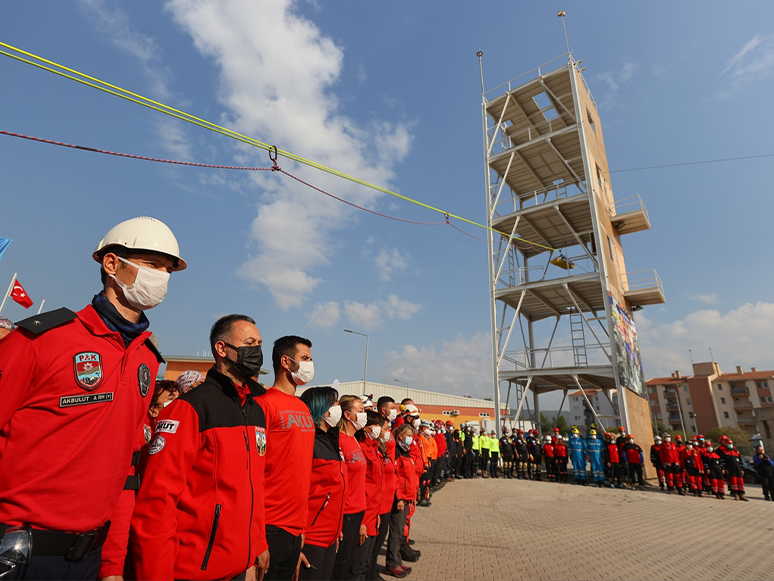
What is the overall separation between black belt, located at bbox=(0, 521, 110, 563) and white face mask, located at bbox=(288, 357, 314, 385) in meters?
1.65

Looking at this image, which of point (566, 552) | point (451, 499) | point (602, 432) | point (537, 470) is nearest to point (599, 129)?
point (602, 432)

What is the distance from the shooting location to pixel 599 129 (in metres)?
22.2

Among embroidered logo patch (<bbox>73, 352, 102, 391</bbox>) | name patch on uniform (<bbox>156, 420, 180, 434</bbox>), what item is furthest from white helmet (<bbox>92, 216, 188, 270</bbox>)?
name patch on uniform (<bbox>156, 420, 180, 434</bbox>)

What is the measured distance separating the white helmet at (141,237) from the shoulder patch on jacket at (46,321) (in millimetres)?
435

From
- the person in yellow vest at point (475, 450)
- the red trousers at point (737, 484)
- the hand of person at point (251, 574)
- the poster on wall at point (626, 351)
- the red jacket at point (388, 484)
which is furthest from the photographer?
the person in yellow vest at point (475, 450)

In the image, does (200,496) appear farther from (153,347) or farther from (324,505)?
(324,505)

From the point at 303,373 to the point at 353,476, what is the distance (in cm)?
135

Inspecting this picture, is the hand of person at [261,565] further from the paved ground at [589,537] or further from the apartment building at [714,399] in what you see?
the apartment building at [714,399]

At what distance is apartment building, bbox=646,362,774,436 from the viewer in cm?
5731

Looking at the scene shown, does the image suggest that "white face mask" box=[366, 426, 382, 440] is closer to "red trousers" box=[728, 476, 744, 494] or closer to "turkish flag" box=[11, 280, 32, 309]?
"turkish flag" box=[11, 280, 32, 309]

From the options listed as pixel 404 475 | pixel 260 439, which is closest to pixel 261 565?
pixel 260 439

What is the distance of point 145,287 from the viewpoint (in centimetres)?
187

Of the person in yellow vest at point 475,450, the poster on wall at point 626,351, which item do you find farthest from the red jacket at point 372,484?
the poster on wall at point 626,351

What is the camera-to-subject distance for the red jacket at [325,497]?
3092 millimetres
